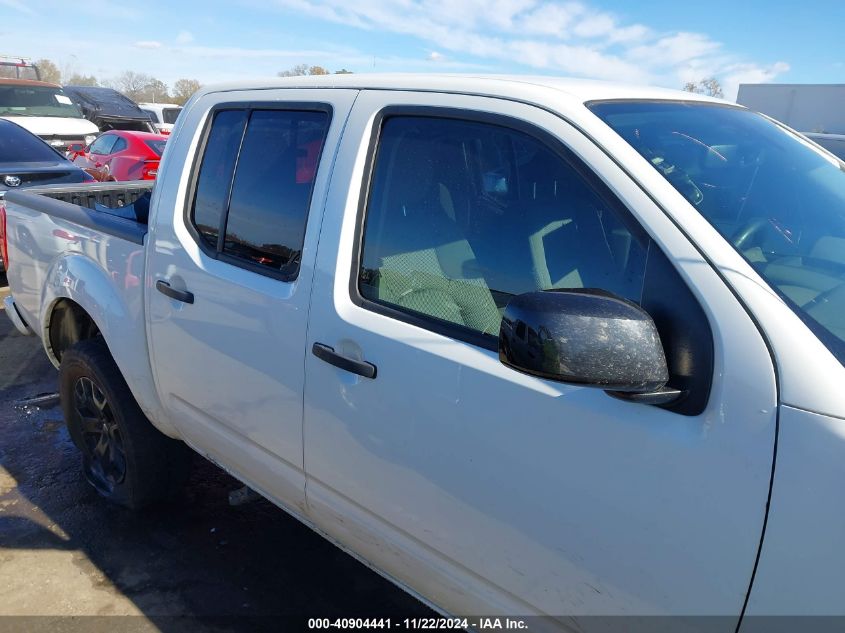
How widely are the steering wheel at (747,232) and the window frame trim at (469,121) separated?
23 cm

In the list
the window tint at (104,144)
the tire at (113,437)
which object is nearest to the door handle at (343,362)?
the tire at (113,437)

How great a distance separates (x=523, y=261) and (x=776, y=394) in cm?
69

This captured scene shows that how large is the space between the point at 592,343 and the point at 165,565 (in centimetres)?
243

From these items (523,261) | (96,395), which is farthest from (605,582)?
(96,395)

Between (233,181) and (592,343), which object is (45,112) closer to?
(233,181)

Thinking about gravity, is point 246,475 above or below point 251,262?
below

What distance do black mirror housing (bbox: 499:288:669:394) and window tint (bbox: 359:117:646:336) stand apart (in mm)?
229

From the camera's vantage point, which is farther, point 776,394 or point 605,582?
point 605,582

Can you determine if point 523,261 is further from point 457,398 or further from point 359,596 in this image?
point 359,596

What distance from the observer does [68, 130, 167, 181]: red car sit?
36.3 ft

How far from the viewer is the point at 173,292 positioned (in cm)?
254

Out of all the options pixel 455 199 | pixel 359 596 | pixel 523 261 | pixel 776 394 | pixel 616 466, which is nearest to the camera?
pixel 776 394

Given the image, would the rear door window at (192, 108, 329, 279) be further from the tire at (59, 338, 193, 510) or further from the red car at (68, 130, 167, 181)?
the red car at (68, 130, 167, 181)

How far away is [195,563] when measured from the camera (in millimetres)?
2969
